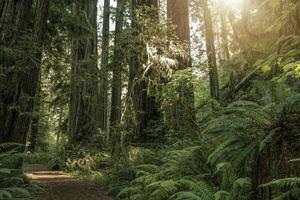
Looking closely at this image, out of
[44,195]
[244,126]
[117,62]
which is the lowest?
[44,195]

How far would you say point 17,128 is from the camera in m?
8.43

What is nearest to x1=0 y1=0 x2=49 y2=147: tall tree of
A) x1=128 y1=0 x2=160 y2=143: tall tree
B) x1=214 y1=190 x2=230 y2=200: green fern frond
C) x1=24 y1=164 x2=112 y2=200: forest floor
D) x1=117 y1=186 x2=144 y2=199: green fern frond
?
x1=24 y1=164 x2=112 y2=200: forest floor

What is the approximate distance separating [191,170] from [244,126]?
159cm

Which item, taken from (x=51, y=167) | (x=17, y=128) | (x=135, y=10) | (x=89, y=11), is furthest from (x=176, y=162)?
(x=89, y=11)

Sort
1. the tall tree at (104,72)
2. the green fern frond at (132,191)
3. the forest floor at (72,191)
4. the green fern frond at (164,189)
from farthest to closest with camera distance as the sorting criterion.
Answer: the tall tree at (104,72) → the forest floor at (72,191) → the green fern frond at (132,191) → the green fern frond at (164,189)

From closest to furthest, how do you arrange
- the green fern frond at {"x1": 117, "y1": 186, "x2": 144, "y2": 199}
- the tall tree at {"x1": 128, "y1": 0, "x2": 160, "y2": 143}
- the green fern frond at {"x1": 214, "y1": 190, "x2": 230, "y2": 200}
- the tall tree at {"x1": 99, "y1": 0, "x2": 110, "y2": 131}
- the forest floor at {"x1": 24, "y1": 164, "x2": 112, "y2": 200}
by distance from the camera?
the green fern frond at {"x1": 214, "y1": 190, "x2": 230, "y2": 200}
the green fern frond at {"x1": 117, "y1": 186, "x2": 144, "y2": 199}
the forest floor at {"x1": 24, "y1": 164, "x2": 112, "y2": 200}
the tall tree at {"x1": 128, "y1": 0, "x2": 160, "y2": 143}
the tall tree at {"x1": 99, "y1": 0, "x2": 110, "y2": 131}

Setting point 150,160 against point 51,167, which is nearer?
point 150,160

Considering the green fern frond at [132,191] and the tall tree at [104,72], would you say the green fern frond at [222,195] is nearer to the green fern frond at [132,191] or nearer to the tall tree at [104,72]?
the green fern frond at [132,191]

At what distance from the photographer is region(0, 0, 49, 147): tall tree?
296 inches

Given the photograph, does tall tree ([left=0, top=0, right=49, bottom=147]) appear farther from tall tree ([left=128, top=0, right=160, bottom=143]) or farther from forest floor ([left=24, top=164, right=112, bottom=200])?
tall tree ([left=128, top=0, right=160, bottom=143])

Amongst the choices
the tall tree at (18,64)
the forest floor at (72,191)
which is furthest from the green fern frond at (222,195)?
the tall tree at (18,64)

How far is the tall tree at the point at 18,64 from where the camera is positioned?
7512 millimetres

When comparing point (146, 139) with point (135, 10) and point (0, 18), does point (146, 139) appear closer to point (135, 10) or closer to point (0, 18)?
point (135, 10)

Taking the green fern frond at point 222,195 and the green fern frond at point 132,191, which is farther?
the green fern frond at point 132,191
